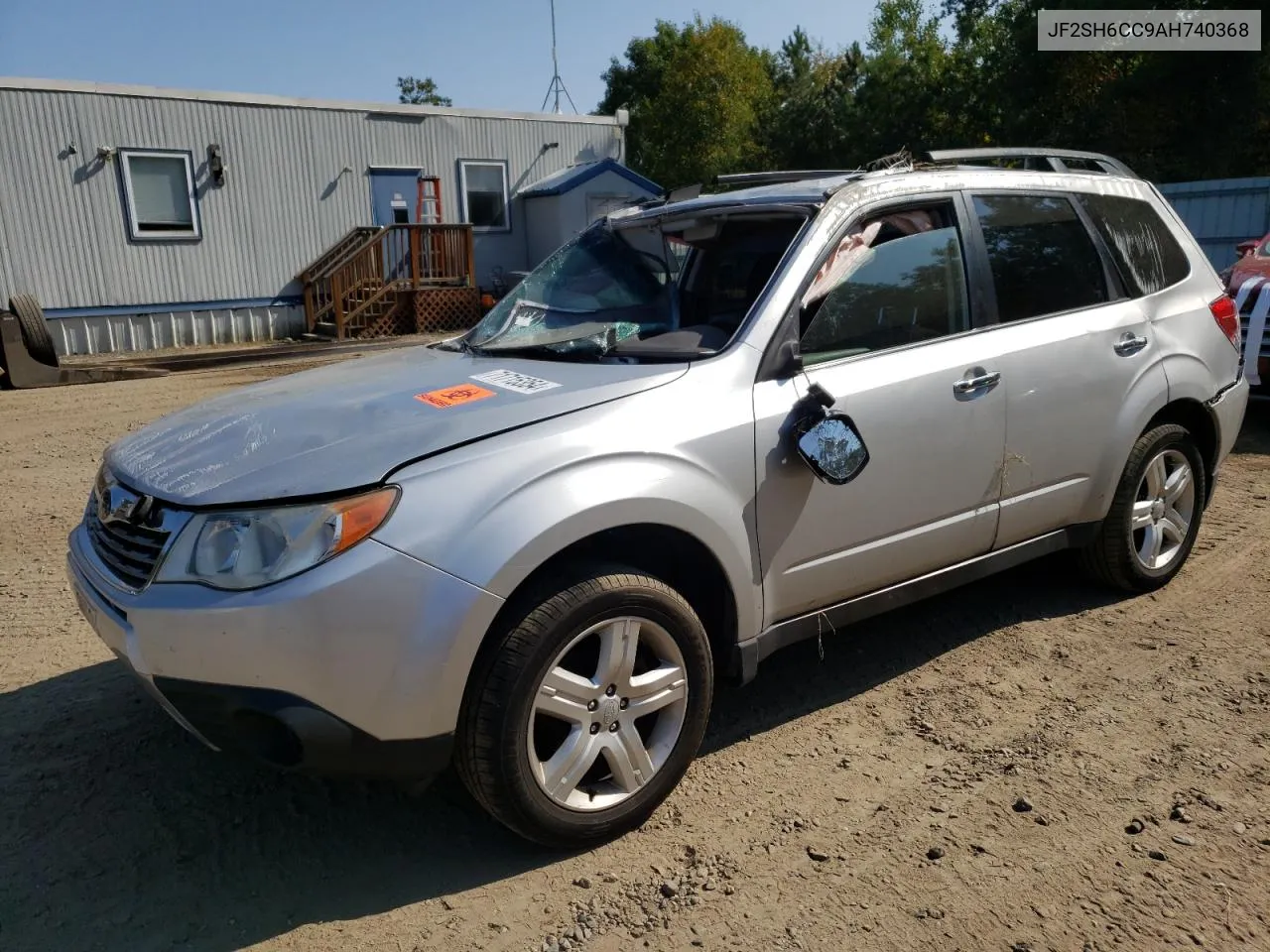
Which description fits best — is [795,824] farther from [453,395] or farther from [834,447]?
[453,395]

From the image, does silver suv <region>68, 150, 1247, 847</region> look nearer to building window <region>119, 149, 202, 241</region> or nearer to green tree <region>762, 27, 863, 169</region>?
building window <region>119, 149, 202, 241</region>

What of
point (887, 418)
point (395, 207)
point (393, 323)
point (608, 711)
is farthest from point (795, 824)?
point (395, 207)

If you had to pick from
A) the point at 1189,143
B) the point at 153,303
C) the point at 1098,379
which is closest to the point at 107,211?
the point at 153,303

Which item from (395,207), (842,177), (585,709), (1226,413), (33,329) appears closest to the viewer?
(585,709)

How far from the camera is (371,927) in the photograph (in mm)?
2561

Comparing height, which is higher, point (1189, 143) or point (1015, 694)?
point (1189, 143)

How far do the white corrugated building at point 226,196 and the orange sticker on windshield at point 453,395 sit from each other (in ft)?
52.0

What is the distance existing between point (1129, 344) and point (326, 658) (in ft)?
11.0

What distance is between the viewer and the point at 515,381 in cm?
313

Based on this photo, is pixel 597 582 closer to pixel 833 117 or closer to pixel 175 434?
pixel 175 434

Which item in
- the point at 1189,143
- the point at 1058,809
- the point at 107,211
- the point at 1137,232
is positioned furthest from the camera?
the point at 1189,143

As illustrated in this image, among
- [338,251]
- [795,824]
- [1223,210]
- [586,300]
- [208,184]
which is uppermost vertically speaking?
[208,184]

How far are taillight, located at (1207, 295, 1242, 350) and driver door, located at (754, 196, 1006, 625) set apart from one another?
1626mm

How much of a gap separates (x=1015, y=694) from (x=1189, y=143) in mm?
20758
